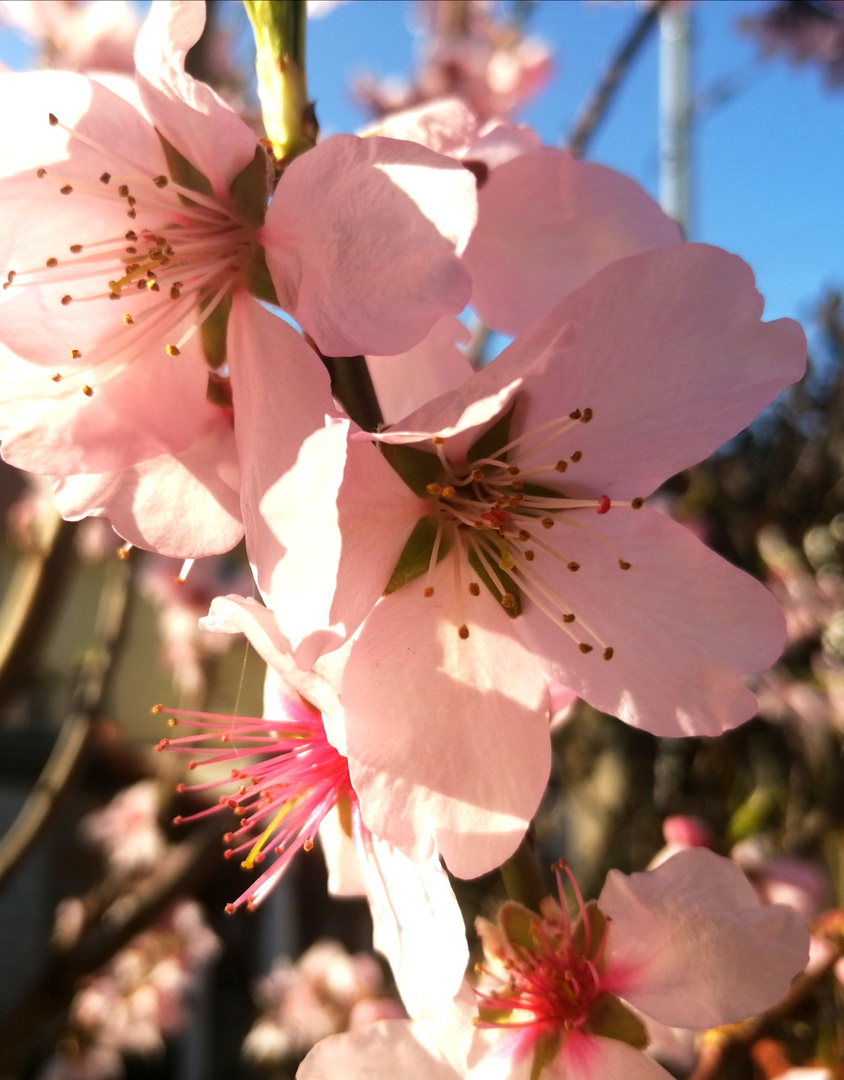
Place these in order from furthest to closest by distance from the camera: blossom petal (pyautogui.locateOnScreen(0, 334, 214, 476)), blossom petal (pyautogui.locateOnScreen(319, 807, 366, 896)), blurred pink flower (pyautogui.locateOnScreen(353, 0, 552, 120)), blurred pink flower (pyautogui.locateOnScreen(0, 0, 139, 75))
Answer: blurred pink flower (pyautogui.locateOnScreen(353, 0, 552, 120)), blurred pink flower (pyautogui.locateOnScreen(0, 0, 139, 75)), blossom petal (pyautogui.locateOnScreen(319, 807, 366, 896)), blossom petal (pyautogui.locateOnScreen(0, 334, 214, 476))

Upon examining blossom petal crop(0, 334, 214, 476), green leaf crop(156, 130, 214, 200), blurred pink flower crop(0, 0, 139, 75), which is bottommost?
blurred pink flower crop(0, 0, 139, 75)

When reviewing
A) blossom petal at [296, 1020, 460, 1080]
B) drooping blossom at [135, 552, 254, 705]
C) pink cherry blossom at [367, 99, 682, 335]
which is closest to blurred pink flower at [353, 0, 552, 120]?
drooping blossom at [135, 552, 254, 705]

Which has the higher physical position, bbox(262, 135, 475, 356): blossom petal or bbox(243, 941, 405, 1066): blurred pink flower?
bbox(262, 135, 475, 356): blossom petal

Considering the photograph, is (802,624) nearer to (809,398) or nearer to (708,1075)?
(809,398)

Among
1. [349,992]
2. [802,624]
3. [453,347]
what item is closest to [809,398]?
[802,624]

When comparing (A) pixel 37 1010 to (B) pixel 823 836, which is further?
(B) pixel 823 836

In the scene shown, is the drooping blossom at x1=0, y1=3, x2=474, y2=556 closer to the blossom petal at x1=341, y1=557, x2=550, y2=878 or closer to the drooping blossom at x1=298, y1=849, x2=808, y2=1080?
the blossom petal at x1=341, y1=557, x2=550, y2=878

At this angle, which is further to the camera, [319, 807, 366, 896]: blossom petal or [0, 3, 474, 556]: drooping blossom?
[319, 807, 366, 896]: blossom petal

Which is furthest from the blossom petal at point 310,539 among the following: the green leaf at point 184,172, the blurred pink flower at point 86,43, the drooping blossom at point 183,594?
the drooping blossom at point 183,594
